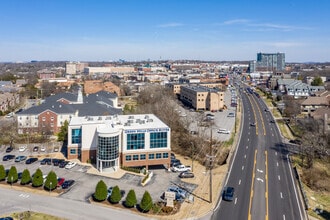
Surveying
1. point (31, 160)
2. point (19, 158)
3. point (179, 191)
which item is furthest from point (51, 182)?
point (179, 191)

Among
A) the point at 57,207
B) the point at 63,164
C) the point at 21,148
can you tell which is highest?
the point at 21,148

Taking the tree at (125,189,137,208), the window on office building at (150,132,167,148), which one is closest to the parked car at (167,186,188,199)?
the tree at (125,189,137,208)

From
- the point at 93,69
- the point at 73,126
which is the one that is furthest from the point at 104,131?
the point at 93,69

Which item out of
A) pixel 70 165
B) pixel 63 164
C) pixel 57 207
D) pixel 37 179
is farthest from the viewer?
pixel 63 164

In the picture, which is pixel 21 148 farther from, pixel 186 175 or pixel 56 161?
pixel 186 175

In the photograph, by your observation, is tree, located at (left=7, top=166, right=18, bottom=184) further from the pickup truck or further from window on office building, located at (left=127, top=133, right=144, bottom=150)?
the pickup truck

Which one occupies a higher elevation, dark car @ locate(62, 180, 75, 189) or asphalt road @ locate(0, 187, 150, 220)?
dark car @ locate(62, 180, 75, 189)

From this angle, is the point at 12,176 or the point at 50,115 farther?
the point at 50,115
